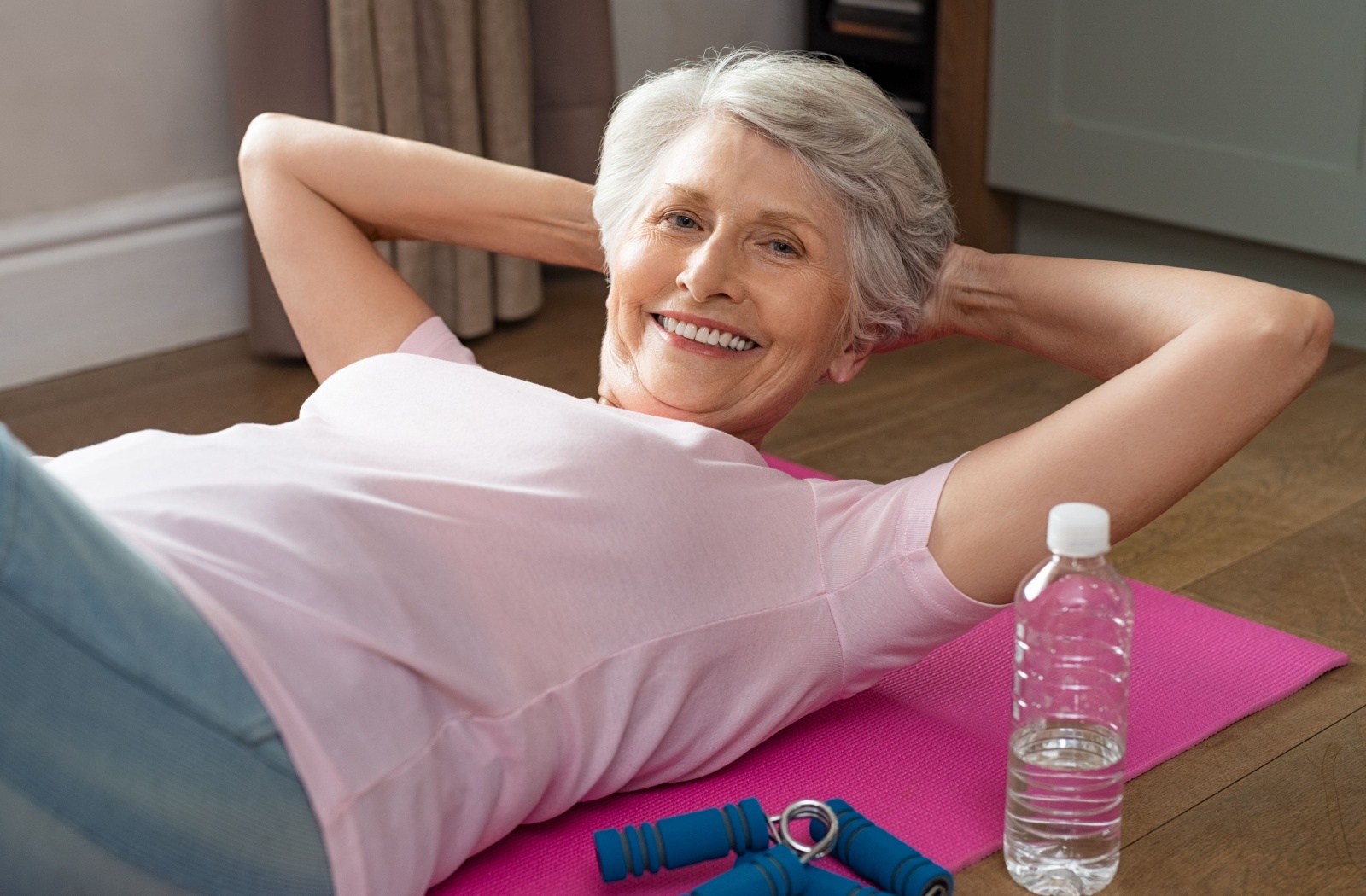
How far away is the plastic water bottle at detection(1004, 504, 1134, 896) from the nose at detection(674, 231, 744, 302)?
0.42m

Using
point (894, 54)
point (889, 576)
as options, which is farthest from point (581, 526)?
point (894, 54)

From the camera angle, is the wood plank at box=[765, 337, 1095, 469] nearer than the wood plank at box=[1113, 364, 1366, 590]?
No

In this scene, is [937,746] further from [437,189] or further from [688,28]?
[688,28]

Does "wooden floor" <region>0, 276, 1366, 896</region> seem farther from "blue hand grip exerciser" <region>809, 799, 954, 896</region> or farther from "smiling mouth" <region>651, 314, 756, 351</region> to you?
"smiling mouth" <region>651, 314, 756, 351</region>

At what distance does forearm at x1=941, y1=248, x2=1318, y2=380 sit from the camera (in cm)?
139

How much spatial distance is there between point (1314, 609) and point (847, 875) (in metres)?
0.86

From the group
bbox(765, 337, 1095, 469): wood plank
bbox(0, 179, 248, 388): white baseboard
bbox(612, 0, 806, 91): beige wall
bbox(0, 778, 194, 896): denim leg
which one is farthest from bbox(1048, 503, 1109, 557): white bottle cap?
bbox(612, 0, 806, 91): beige wall

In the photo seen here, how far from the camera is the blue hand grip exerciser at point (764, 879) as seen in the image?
1220 millimetres

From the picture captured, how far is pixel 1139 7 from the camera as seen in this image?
3.09 metres

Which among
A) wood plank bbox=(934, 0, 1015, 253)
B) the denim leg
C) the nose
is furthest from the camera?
wood plank bbox=(934, 0, 1015, 253)

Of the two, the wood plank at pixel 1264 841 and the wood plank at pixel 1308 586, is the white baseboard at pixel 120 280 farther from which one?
the wood plank at pixel 1264 841

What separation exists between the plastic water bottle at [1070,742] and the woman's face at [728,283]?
37 cm

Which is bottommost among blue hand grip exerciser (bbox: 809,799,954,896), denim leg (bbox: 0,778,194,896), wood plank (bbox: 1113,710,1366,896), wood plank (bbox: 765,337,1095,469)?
wood plank (bbox: 765,337,1095,469)

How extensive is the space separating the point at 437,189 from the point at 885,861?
3.22ft
